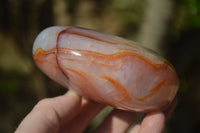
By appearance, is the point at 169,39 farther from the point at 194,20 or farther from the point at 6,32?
the point at 6,32

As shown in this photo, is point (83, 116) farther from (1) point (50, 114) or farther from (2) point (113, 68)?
(2) point (113, 68)

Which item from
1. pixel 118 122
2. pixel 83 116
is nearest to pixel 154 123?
pixel 118 122

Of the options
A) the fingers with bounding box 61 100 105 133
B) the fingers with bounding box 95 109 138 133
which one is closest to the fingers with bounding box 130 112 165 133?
the fingers with bounding box 95 109 138 133

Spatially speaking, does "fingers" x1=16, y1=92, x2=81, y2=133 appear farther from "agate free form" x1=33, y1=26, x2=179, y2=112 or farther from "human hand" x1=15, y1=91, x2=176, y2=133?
"agate free form" x1=33, y1=26, x2=179, y2=112

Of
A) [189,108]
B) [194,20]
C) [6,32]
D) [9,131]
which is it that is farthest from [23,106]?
[194,20]

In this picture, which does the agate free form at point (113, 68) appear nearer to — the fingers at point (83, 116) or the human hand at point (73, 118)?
the human hand at point (73, 118)

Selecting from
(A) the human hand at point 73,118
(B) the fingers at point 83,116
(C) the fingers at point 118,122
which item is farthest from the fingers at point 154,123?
(B) the fingers at point 83,116

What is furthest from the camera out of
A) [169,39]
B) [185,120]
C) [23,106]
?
[23,106]
